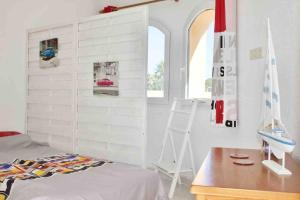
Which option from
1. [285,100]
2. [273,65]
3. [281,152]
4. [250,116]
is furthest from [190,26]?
[281,152]

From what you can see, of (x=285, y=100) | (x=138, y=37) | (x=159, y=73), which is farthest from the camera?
(x=159, y=73)

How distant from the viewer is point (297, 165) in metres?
1.30

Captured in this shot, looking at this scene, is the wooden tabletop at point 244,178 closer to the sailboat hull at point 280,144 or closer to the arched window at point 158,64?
the sailboat hull at point 280,144

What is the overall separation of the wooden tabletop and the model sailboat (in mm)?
47

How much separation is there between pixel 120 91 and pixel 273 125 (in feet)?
5.04

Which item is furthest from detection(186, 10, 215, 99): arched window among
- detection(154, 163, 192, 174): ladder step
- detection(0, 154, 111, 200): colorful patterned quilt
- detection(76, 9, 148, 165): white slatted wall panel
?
detection(0, 154, 111, 200): colorful patterned quilt

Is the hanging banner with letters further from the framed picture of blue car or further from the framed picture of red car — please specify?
the framed picture of blue car

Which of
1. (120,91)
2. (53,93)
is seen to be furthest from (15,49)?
(120,91)

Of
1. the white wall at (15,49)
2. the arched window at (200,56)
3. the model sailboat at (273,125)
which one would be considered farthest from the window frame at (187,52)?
the model sailboat at (273,125)

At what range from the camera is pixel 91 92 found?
282cm

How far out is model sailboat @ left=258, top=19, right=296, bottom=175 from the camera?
1.16 m

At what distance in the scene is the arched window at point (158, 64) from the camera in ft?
12.2

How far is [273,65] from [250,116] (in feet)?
4.34

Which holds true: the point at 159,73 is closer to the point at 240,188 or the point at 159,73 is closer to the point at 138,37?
the point at 138,37
